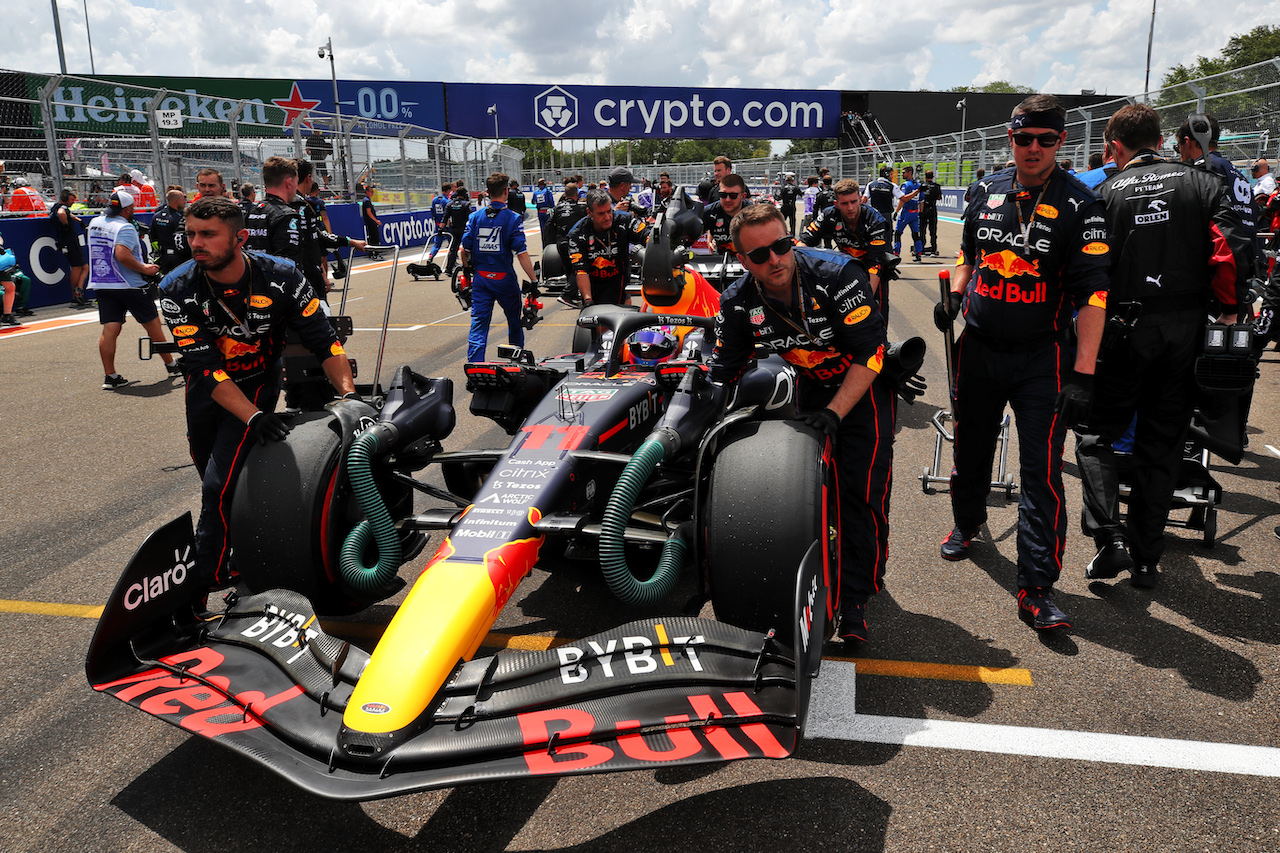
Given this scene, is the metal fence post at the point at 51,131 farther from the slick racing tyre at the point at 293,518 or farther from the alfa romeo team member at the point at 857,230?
the slick racing tyre at the point at 293,518

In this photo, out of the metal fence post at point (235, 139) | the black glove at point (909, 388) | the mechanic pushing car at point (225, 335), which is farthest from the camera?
the metal fence post at point (235, 139)

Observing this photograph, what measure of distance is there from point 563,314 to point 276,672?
36.7 feet

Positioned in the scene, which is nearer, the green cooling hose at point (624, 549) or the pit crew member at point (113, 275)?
the green cooling hose at point (624, 549)

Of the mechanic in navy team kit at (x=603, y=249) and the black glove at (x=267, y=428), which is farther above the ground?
the mechanic in navy team kit at (x=603, y=249)

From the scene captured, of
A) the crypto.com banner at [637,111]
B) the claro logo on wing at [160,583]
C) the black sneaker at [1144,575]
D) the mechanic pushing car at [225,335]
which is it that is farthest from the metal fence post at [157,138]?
the crypto.com banner at [637,111]

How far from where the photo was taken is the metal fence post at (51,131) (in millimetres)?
13344

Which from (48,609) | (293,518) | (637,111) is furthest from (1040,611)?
(637,111)

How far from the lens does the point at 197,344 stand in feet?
12.7

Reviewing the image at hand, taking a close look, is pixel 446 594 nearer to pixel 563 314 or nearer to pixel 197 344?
pixel 197 344

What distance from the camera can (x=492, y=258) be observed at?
8.20 metres

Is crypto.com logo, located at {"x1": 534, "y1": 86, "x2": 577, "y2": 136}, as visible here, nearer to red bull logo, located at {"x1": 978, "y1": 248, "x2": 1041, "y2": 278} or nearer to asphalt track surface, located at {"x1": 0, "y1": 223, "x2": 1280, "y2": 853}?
asphalt track surface, located at {"x1": 0, "y1": 223, "x2": 1280, "y2": 853}

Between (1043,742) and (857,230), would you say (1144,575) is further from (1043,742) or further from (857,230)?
(857,230)

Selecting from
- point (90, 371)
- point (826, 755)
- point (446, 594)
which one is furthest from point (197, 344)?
point (90, 371)

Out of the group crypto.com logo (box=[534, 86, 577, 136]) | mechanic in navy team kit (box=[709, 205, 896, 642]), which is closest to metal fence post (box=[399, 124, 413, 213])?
mechanic in navy team kit (box=[709, 205, 896, 642])
